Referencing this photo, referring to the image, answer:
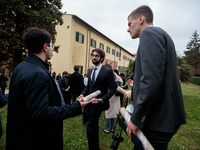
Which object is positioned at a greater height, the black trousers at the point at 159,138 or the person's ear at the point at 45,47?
the person's ear at the point at 45,47

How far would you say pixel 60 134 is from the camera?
1495 millimetres

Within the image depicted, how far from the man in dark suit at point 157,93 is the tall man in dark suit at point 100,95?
1470mm


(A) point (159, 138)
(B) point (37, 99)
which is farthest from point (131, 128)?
(B) point (37, 99)

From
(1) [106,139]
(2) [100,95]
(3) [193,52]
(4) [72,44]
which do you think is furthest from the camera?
(3) [193,52]

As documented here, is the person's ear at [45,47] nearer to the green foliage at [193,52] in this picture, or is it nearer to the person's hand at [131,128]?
the person's hand at [131,128]

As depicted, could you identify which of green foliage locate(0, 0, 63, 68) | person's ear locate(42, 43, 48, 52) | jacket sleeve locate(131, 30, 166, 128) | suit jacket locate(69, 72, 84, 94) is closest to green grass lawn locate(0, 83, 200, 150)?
suit jacket locate(69, 72, 84, 94)

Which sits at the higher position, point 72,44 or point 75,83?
point 72,44

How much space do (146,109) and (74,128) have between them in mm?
3877

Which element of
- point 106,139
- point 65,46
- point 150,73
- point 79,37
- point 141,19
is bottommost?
point 106,139

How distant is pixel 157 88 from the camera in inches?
42.3

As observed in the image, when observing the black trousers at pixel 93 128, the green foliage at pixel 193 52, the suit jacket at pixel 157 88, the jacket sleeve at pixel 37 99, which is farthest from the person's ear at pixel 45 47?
the green foliage at pixel 193 52

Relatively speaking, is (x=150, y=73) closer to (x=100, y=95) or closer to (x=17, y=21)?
(x=100, y=95)

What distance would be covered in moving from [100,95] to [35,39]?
6.47 feet

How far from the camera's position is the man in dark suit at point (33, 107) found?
111 centimetres
